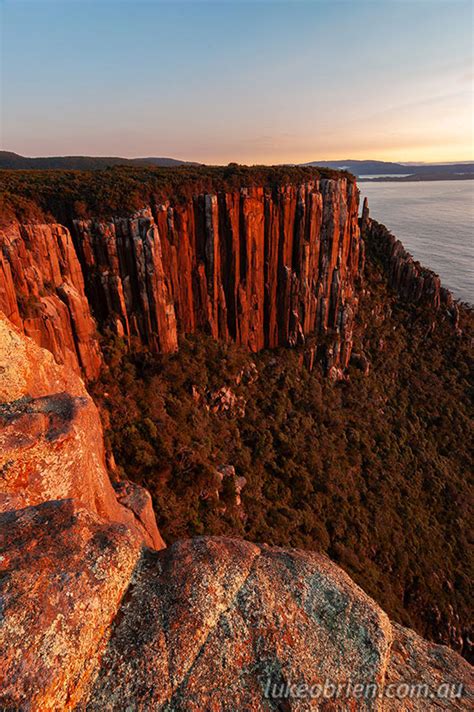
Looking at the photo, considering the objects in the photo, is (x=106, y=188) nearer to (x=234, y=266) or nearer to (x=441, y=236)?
(x=234, y=266)

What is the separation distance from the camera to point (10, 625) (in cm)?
624

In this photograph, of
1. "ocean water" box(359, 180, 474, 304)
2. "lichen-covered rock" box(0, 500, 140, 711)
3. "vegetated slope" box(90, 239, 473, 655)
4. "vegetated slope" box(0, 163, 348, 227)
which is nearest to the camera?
"lichen-covered rock" box(0, 500, 140, 711)

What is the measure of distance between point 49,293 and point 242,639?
68.5 feet

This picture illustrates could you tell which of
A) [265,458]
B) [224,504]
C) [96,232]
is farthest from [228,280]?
[224,504]

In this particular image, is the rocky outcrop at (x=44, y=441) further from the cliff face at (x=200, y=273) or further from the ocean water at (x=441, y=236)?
the ocean water at (x=441, y=236)

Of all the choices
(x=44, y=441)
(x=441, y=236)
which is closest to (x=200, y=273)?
(x=44, y=441)

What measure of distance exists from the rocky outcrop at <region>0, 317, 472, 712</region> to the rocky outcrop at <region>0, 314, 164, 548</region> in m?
0.06

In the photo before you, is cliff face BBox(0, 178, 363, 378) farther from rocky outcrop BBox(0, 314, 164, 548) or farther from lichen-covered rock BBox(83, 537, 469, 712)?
lichen-covered rock BBox(83, 537, 469, 712)

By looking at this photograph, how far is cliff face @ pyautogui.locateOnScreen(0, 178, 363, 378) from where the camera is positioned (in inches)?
839

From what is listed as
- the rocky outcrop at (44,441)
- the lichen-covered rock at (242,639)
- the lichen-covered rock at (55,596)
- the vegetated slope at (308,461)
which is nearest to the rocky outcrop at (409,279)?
A: the vegetated slope at (308,461)

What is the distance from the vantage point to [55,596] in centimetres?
682

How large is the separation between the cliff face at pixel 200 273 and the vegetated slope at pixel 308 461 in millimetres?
2831

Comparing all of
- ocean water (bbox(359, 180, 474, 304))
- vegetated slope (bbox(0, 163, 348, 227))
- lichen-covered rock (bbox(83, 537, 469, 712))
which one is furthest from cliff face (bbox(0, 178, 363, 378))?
ocean water (bbox(359, 180, 474, 304))

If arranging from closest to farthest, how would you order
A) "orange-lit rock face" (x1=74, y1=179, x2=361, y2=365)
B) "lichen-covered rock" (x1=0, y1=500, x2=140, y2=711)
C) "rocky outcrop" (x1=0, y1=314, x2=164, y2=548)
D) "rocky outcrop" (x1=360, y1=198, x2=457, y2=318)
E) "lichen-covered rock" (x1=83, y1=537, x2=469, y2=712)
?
"lichen-covered rock" (x1=0, y1=500, x2=140, y2=711) → "lichen-covered rock" (x1=83, y1=537, x2=469, y2=712) → "rocky outcrop" (x1=0, y1=314, x2=164, y2=548) → "orange-lit rock face" (x1=74, y1=179, x2=361, y2=365) → "rocky outcrop" (x1=360, y1=198, x2=457, y2=318)
